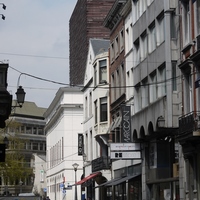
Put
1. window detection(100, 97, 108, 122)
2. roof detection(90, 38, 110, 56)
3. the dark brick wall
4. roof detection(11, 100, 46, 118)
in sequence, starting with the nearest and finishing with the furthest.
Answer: window detection(100, 97, 108, 122)
roof detection(90, 38, 110, 56)
the dark brick wall
roof detection(11, 100, 46, 118)

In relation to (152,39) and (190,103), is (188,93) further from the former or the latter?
(152,39)

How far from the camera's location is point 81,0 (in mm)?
94500

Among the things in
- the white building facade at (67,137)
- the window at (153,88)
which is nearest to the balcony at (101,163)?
the window at (153,88)

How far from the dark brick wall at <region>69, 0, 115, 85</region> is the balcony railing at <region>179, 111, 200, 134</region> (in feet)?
176

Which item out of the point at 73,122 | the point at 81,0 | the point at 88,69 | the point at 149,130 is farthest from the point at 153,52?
the point at 81,0

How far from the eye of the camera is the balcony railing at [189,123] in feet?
102

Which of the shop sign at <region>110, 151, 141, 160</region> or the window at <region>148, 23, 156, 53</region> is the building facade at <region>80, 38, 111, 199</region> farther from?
the window at <region>148, 23, 156, 53</region>

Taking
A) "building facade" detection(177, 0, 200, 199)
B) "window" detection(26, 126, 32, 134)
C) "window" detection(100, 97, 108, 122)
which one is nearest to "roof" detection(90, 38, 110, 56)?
"window" detection(100, 97, 108, 122)

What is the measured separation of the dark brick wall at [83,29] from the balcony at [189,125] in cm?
5386

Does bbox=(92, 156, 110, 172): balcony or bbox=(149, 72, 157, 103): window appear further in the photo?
bbox=(92, 156, 110, 172): balcony

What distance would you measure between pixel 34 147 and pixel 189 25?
10935 centimetres

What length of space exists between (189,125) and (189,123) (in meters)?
0.10

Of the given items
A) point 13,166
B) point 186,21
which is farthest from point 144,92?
point 13,166

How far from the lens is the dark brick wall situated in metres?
88.1
